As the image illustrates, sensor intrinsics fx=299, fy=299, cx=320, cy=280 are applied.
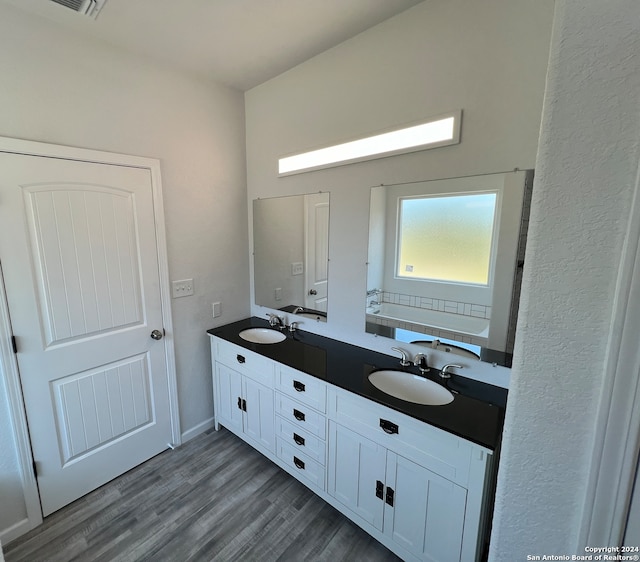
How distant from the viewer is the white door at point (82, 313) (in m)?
1.54

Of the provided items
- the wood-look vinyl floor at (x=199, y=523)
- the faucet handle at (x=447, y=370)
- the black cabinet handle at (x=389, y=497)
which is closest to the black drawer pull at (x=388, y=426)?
the black cabinet handle at (x=389, y=497)

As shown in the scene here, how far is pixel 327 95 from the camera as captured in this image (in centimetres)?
189

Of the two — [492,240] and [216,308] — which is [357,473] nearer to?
[492,240]

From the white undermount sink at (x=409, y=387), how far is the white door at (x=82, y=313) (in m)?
1.54

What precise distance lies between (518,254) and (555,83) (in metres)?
0.99

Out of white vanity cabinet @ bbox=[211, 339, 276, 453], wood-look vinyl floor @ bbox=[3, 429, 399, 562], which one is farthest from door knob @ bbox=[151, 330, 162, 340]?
wood-look vinyl floor @ bbox=[3, 429, 399, 562]

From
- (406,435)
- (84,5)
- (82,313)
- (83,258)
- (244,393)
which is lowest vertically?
(244,393)

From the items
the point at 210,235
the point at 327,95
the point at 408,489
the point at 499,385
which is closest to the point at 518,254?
the point at 499,385

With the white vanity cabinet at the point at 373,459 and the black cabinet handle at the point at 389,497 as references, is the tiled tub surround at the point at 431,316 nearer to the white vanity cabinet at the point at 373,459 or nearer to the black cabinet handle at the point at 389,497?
the white vanity cabinet at the point at 373,459

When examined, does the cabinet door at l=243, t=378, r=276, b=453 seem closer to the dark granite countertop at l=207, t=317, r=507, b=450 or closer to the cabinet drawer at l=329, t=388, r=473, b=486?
the dark granite countertop at l=207, t=317, r=507, b=450

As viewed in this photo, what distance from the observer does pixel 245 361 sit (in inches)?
81.4

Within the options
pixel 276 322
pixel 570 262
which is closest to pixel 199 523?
pixel 276 322

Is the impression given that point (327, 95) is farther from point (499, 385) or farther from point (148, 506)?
point (148, 506)

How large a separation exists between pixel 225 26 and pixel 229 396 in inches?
92.5
